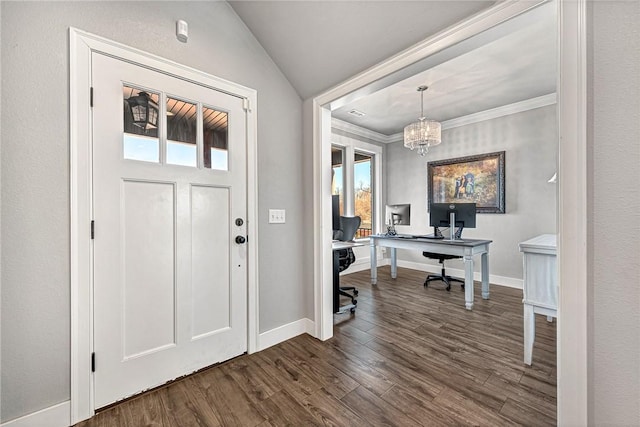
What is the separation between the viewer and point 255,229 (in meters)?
2.07

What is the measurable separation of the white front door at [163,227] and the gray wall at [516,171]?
378 cm

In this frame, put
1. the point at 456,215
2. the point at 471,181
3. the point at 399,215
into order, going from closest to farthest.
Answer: the point at 456,215, the point at 399,215, the point at 471,181

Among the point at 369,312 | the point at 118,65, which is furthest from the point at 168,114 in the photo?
the point at 369,312

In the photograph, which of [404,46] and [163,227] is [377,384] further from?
[404,46]

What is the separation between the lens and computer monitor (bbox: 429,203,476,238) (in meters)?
3.30

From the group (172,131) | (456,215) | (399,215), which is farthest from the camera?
(399,215)

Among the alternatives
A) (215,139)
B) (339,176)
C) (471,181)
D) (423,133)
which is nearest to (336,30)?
(215,139)

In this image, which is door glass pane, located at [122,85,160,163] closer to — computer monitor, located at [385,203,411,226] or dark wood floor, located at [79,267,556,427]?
dark wood floor, located at [79,267,556,427]

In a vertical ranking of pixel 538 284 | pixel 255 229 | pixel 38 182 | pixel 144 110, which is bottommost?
pixel 538 284

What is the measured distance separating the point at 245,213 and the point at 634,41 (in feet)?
7.27

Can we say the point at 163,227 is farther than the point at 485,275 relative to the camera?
No

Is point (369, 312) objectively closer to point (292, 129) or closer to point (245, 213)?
point (245, 213)

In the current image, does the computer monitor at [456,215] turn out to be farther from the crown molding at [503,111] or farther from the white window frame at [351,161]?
the crown molding at [503,111]

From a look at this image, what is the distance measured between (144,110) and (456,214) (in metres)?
3.53
